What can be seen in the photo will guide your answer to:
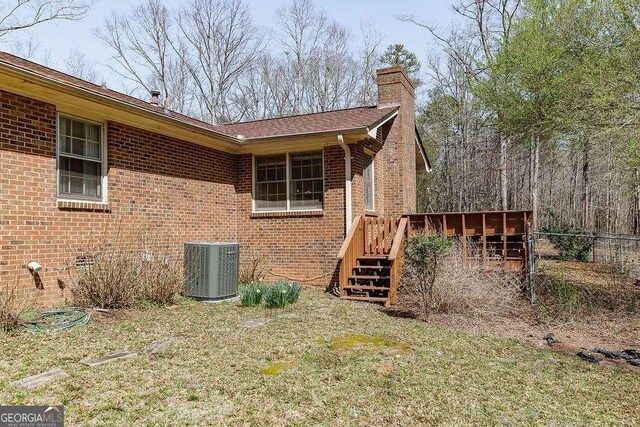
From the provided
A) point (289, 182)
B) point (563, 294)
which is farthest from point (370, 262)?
point (563, 294)

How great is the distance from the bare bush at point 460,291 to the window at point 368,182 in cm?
290

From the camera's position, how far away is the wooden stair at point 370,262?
829cm

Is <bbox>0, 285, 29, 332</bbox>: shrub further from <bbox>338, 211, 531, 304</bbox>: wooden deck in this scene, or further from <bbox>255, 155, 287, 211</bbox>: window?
<bbox>255, 155, 287, 211</bbox>: window

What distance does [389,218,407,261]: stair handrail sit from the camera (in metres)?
8.19

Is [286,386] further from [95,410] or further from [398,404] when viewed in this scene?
[95,410]

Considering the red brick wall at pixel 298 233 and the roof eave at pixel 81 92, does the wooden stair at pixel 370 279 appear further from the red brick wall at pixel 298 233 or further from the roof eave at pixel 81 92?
the roof eave at pixel 81 92

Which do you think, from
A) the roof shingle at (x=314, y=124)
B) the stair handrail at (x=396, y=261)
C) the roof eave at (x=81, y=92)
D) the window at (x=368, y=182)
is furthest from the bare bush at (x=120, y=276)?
the window at (x=368, y=182)

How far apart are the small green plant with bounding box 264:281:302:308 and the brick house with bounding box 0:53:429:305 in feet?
7.36

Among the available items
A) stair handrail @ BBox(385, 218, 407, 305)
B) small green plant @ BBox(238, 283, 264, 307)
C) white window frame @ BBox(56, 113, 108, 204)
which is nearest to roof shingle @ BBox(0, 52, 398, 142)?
white window frame @ BBox(56, 113, 108, 204)

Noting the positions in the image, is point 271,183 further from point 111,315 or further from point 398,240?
point 111,315

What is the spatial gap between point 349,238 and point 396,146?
3906 mm

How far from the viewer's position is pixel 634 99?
8008mm

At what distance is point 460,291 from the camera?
678 cm

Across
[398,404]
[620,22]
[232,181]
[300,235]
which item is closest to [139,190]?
[232,181]
